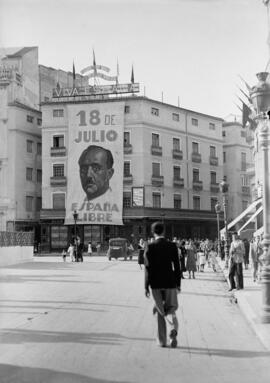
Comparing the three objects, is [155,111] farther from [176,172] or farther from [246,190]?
[246,190]

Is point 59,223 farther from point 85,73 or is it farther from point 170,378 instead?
point 170,378

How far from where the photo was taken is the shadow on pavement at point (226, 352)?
274 inches

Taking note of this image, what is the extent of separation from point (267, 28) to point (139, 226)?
4280 cm

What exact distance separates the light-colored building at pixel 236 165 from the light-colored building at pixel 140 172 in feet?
16.8

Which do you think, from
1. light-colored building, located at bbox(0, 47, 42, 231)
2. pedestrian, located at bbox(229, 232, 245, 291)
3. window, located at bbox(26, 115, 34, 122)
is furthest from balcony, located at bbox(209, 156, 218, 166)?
pedestrian, located at bbox(229, 232, 245, 291)

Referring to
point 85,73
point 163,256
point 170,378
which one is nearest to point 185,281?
point 163,256

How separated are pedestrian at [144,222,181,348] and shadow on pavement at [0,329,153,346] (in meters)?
0.83

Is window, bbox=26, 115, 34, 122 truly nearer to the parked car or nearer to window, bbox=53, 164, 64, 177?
window, bbox=53, 164, 64, 177

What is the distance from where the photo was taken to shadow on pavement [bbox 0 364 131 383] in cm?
562

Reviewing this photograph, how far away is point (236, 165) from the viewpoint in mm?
60250

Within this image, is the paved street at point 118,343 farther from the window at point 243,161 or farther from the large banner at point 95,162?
the window at point 243,161

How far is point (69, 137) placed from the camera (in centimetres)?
5172

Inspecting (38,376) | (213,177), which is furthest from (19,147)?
(38,376)

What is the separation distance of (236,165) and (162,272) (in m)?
54.3
